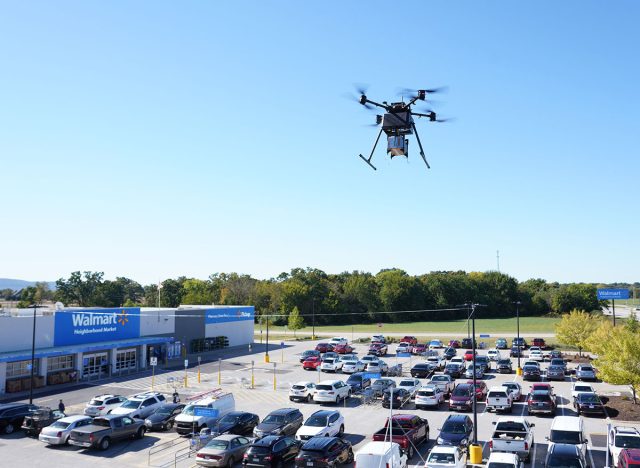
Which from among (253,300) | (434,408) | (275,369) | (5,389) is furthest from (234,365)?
(253,300)

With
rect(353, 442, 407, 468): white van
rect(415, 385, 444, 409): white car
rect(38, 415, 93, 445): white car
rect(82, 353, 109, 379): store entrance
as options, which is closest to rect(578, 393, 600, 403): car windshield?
rect(415, 385, 444, 409): white car

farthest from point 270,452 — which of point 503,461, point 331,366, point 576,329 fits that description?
point 576,329

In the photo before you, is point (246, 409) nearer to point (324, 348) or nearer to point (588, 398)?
point (588, 398)

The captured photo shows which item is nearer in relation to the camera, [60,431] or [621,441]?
[621,441]

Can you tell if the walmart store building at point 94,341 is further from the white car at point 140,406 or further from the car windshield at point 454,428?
the car windshield at point 454,428

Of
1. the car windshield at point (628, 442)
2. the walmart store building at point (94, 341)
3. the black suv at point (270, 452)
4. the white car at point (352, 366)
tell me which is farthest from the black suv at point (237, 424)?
the white car at point (352, 366)

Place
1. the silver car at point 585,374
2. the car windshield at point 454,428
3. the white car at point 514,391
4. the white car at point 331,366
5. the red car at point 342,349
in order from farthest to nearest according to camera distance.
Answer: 1. the red car at point 342,349
2. the white car at point 331,366
3. the silver car at point 585,374
4. the white car at point 514,391
5. the car windshield at point 454,428

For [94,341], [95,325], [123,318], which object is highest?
[123,318]

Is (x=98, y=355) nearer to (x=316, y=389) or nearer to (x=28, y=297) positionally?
(x=316, y=389)

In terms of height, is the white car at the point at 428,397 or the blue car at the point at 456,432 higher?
the blue car at the point at 456,432
